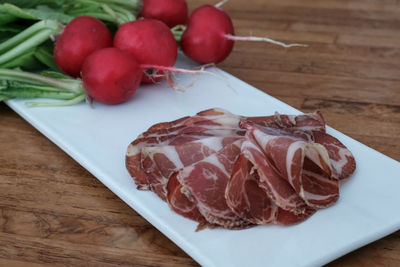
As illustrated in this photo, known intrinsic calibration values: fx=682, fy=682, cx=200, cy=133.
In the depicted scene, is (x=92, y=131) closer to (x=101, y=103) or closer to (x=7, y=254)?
(x=101, y=103)

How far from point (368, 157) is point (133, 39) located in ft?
2.30

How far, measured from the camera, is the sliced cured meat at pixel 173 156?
1.37 metres

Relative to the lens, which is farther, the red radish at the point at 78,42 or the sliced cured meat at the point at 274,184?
the red radish at the point at 78,42

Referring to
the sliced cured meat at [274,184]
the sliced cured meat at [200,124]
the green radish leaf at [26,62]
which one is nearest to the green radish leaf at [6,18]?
the green radish leaf at [26,62]

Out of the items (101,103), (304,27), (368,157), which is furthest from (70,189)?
(304,27)

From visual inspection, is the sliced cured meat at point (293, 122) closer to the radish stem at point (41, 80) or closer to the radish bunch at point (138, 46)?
the radish bunch at point (138, 46)

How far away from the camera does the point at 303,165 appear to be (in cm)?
133

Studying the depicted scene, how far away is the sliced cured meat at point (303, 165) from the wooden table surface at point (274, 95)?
0.13 m

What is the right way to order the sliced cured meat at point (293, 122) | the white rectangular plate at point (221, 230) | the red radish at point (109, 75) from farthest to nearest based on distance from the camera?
the red radish at point (109, 75)
the sliced cured meat at point (293, 122)
the white rectangular plate at point (221, 230)

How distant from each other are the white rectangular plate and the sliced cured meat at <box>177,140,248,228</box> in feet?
0.08

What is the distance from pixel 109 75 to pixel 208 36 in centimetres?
36

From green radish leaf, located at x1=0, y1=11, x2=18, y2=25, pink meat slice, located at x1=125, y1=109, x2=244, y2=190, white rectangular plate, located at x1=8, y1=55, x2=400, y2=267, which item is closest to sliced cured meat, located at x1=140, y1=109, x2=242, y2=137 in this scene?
pink meat slice, located at x1=125, y1=109, x2=244, y2=190

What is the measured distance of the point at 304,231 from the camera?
124 cm

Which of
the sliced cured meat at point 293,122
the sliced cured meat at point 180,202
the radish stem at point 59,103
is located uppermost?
the sliced cured meat at point 293,122
